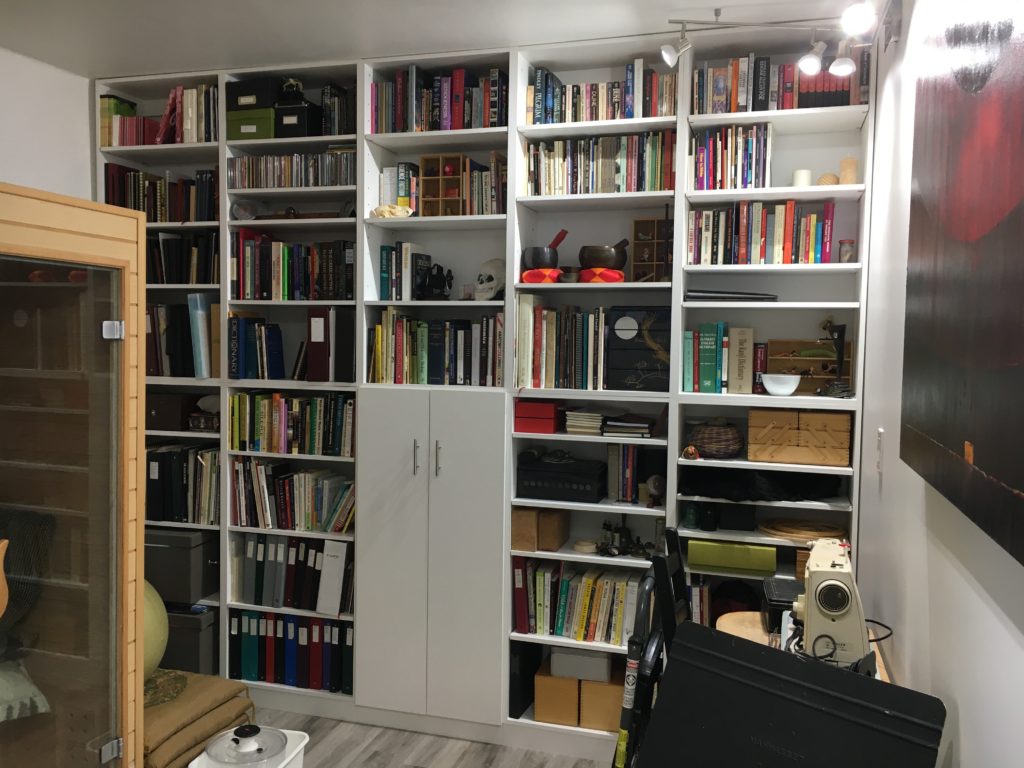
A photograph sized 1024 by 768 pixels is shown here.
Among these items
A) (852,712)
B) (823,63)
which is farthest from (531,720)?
(823,63)

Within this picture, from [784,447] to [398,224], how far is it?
1.85m

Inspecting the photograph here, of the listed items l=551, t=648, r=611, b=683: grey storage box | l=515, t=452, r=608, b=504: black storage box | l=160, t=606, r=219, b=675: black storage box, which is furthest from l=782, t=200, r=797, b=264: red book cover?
l=160, t=606, r=219, b=675: black storage box

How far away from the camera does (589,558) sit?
3426 millimetres

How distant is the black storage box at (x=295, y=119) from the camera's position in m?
3.68

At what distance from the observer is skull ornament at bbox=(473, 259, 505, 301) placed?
3.59 meters

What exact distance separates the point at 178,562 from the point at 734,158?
295cm

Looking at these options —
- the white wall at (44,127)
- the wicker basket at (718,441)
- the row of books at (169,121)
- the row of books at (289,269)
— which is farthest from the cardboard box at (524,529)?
the white wall at (44,127)

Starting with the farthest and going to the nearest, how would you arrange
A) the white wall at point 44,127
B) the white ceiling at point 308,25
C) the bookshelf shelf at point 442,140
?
the white wall at point 44,127 < the bookshelf shelf at point 442,140 < the white ceiling at point 308,25

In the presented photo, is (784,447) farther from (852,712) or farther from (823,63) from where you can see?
(852,712)

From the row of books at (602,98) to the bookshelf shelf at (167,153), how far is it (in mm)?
1467

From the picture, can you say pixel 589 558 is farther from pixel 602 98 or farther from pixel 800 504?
pixel 602 98

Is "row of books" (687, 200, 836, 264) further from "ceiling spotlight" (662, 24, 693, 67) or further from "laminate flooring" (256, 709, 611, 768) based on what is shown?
"laminate flooring" (256, 709, 611, 768)

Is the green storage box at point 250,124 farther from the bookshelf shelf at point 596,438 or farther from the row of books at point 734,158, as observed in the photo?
the row of books at point 734,158

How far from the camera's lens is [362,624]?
3.66 meters
